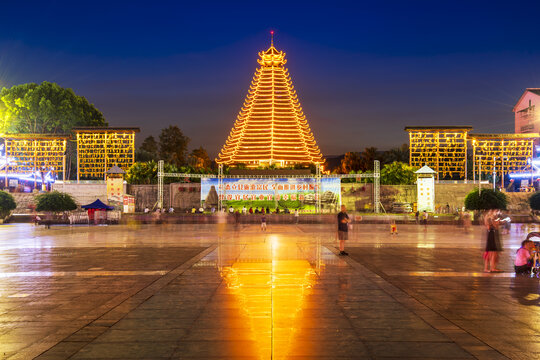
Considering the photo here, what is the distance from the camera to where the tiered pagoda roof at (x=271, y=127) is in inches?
2245

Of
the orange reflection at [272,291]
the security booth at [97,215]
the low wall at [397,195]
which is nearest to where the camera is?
the orange reflection at [272,291]

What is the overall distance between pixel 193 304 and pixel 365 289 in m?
3.09

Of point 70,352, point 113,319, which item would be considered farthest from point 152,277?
point 70,352

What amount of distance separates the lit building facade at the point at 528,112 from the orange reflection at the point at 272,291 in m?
60.7

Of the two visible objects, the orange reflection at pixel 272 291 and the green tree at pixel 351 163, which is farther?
the green tree at pixel 351 163

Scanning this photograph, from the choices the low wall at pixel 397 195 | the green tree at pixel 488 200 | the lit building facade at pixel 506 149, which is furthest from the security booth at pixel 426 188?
the lit building facade at pixel 506 149

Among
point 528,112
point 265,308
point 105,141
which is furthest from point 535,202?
point 105,141

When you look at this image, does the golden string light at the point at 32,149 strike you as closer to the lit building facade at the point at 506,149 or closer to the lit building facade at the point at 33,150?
the lit building facade at the point at 33,150

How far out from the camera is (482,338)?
5684mm

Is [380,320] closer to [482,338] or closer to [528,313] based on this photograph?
[482,338]

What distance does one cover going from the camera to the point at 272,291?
28.0 feet

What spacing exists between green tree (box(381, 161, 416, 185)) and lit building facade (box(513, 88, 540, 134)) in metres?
27.5

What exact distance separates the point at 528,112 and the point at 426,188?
1444 inches

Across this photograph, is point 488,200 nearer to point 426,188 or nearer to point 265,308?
point 426,188
